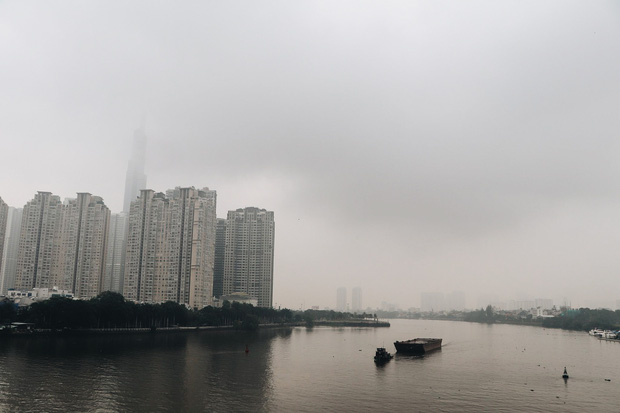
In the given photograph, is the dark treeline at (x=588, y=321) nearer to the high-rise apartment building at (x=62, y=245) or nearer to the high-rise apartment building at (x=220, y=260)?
the high-rise apartment building at (x=220, y=260)

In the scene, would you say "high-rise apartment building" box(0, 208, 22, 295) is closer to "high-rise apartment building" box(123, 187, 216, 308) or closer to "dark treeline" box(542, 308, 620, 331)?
"high-rise apartment building" box(123, 187, 216, 308)

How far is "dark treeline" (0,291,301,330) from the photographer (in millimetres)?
77500

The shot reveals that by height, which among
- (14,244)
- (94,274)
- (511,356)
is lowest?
(511,356)

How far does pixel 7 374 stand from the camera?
40.3 m

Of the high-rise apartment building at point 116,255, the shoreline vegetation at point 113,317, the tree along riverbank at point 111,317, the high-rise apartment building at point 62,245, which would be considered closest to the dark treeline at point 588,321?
the shoreline vegetation at point 113,317

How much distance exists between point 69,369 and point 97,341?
90.6 ft

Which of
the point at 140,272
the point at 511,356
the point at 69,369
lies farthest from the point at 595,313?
the point at 69,369

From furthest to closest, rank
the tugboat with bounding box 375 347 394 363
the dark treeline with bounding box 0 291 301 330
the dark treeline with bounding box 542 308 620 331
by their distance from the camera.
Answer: the dark treeline with bounding box 542 308 620 331 < the dark treeline with bounding box 0 291 301 330 < the tugboat with bounding box 375 347 394 363

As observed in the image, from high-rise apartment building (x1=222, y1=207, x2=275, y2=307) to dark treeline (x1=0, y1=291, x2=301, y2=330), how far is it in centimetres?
4152

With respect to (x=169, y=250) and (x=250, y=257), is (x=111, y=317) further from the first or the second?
(x=250, y=257)

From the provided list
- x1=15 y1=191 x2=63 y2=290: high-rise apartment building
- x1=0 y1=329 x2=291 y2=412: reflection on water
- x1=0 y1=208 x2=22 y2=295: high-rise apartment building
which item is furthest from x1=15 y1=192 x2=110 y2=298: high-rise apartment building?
x1=0 y1=329 x2=291 y2=412: reflection on water

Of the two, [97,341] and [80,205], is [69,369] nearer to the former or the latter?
[97,341]

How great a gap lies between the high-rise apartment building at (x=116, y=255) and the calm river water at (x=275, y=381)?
9121cm

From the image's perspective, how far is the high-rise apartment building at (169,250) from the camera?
117 meters
